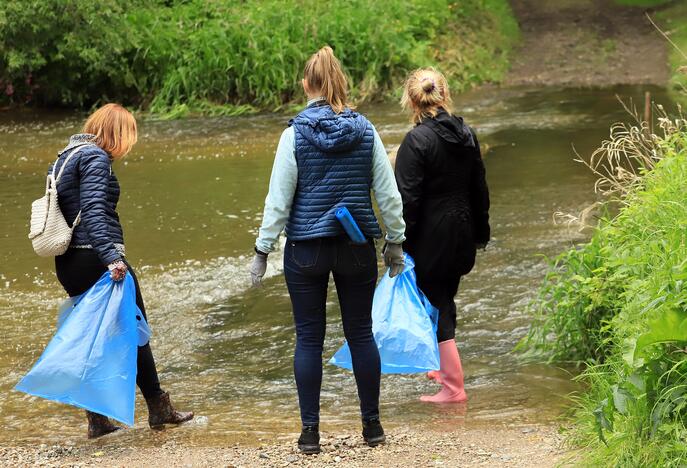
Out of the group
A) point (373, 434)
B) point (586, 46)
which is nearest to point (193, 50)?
point (586, 46)

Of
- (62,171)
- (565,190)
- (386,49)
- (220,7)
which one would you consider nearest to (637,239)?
(62,171)

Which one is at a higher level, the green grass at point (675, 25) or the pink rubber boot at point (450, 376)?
the pink rubber boot at point (450, 376)

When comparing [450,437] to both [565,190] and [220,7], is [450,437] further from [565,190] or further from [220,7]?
[220,7]

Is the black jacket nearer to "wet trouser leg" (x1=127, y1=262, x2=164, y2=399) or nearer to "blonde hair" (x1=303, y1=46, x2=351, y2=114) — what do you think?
"blonde hair" (x1=303, y1=46, x2=351, y2=114)

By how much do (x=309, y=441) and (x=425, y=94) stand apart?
6.36 feet

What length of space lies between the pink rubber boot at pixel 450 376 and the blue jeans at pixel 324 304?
0.91 meters

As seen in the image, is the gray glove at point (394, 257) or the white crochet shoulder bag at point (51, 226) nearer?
the gray glove at point (394, 257)

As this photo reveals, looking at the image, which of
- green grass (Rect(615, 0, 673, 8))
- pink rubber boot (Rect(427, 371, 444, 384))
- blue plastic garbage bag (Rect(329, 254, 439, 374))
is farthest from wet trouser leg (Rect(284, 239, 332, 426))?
green grass (Rect(615, 0, 673, 8))

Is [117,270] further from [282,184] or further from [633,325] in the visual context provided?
[633,325]

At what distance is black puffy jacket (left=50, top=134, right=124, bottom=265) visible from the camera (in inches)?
202

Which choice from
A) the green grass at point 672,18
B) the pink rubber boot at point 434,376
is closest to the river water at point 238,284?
the pink rubber boot at point 434,376

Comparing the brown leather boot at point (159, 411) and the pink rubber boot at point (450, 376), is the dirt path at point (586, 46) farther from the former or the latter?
the brown leather boot at point (159, 411)

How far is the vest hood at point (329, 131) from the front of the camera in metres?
4.62

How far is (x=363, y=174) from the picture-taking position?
4.75 meters
